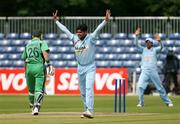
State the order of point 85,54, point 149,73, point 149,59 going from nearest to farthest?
point 85,54 → point 149,73 → point 149,59

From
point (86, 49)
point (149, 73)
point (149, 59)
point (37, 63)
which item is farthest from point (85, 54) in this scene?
point (149, 59)

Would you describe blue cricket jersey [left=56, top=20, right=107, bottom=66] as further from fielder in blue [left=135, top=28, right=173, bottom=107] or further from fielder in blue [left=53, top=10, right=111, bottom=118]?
fielder in blue [left=135, top=28, right=173, bottom=107]

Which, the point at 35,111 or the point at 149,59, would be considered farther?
the point at 149,59

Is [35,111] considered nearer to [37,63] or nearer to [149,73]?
[37,63]

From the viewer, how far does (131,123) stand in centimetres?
1792

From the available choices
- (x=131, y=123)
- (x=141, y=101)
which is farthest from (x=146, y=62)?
(x=131, y=123)

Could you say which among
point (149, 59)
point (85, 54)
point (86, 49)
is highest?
point (86, 49)

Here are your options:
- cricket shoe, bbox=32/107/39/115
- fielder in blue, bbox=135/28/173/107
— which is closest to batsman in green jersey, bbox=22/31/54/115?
cricket shoe, bbox=32/107/39/115

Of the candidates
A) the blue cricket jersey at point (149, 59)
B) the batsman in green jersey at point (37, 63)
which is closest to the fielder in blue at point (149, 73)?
the blue cricket jersey at point (149, 59)

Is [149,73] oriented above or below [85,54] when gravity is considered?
below

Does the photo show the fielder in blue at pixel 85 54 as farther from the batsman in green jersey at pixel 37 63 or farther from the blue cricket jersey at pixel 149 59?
the blue cricket jersey at pixel 149 59

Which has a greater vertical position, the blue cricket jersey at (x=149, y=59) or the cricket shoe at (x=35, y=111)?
the blue cricket jersey at (x=149, y=59)

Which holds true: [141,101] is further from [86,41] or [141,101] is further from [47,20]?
[47,20]

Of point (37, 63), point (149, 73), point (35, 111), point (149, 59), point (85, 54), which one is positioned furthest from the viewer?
point (149, 59)
